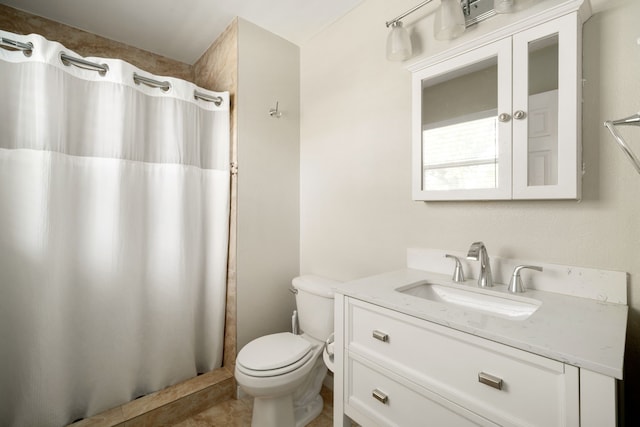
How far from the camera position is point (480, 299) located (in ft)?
3.65

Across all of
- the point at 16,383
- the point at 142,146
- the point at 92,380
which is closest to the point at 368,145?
the point at 142,146

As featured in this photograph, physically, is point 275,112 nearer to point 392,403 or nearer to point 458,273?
point 458,273

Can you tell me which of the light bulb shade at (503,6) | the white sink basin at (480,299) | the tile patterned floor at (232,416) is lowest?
the tile patterned floor at (232,416)

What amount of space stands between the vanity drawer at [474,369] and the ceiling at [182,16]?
1.79 m

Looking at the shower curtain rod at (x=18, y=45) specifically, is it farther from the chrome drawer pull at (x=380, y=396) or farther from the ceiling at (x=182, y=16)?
the chrome drawer pull at (x=380, y=396)

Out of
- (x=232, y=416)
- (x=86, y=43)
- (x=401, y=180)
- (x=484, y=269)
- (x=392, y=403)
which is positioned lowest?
(x=232, y=416)

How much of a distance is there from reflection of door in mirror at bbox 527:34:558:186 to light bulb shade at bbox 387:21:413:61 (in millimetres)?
Answer: 528

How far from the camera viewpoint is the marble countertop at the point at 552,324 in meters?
0.63

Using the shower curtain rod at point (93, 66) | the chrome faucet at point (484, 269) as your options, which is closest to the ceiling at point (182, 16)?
the shower curtain rod at point (93, 66)

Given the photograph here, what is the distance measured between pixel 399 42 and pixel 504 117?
64 centimetres

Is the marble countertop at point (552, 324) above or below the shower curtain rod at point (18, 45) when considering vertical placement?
below

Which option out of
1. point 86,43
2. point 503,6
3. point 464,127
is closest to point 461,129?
point 464,127

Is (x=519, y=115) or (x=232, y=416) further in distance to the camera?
(x=232, y=416)

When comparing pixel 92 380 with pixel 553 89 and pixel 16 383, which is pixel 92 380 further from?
pixel 553 89
